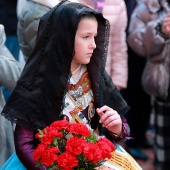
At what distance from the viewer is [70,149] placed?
315 centimetres

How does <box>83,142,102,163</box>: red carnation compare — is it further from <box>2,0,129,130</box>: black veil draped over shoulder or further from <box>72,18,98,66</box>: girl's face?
<box>72,18,98,66</box>: girl's face

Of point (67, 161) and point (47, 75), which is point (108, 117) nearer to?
point (47, 75)

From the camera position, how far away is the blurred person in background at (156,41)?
5594 millimetres

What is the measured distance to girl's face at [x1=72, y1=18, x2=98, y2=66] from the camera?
3609 mm

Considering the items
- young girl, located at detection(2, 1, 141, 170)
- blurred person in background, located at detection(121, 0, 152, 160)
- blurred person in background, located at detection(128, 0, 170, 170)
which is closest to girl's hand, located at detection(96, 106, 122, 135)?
young girl, located at detection(2, 1, 141, 170)

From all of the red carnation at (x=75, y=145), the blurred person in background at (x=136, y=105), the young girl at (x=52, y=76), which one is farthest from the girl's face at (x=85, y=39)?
the blurred person in background at (x=136, y=105)

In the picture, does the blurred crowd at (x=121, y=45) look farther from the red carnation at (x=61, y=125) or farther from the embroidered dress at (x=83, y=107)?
the red carnation at (x=61, y=125)

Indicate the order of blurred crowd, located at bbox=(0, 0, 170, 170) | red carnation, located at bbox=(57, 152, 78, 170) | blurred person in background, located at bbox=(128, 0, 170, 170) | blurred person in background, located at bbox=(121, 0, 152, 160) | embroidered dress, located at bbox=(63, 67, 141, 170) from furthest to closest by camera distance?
blurred person in background, located at bbox=(121, 0, 152, 160), blurred person in background, located at bbox=(128, 0, 170, 170), blurred crowd, located at bbox=(0, 0, 170, 170), embroidered dress, located at bbox=(63, 67, 141, 170), red carnation, located at bbox=(57, 152, 78, 170)

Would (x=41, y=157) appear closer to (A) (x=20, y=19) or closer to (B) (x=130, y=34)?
(A) (x=20, y=19)

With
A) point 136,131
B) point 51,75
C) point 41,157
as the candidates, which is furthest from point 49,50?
point 136,131

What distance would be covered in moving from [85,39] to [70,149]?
2.45 feet

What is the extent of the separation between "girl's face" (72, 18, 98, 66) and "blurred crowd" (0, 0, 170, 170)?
0.88m

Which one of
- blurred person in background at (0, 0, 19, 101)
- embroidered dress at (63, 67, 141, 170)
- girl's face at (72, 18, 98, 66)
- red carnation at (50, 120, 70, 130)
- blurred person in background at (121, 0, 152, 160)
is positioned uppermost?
girl's face at (72, 18, 98, 66)

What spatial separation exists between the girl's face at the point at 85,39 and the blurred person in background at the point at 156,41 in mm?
1843
